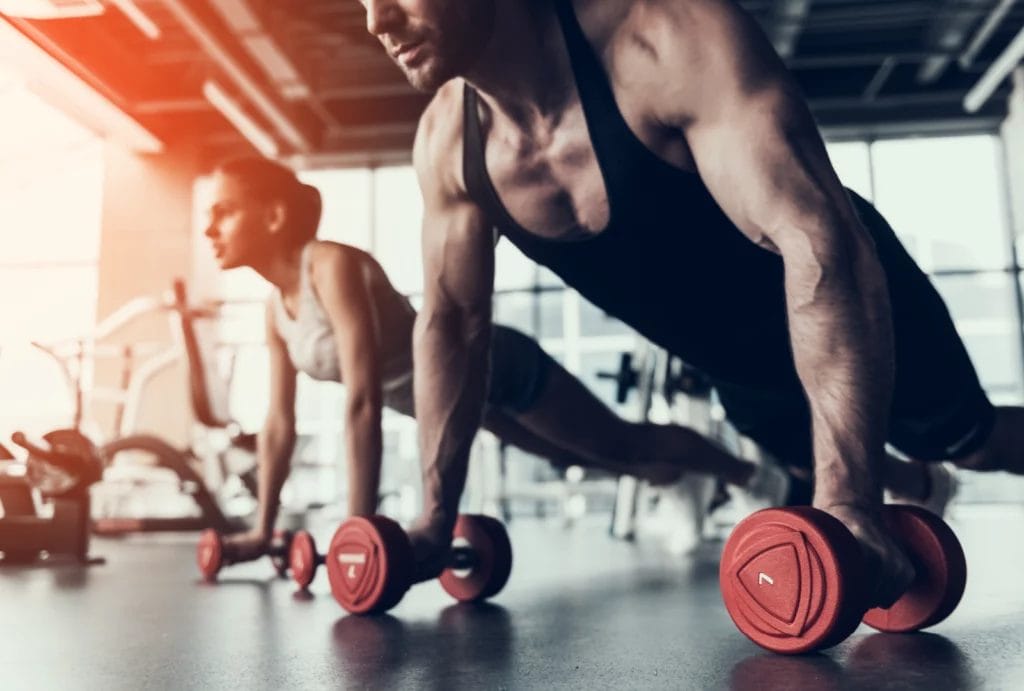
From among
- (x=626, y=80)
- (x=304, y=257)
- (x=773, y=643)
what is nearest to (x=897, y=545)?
(x=773, y=643)

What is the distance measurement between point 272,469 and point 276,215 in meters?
0.58

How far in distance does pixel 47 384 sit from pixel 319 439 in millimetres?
3417

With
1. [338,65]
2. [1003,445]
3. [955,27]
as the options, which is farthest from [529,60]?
[338,65]

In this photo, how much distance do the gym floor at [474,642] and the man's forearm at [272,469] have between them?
276 millimetres

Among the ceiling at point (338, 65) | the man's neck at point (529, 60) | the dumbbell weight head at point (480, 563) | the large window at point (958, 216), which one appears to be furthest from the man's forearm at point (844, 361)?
the large window at point (958, 216)

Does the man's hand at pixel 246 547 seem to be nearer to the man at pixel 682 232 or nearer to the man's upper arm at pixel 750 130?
the man at pixel 682 232

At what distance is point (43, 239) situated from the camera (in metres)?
7.30

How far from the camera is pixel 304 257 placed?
6.47 feet

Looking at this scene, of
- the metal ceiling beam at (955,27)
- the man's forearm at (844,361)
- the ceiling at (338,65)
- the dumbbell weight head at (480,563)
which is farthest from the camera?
the metal ceiling beam at (955,27)

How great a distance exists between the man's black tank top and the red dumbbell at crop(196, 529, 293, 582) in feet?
3.49

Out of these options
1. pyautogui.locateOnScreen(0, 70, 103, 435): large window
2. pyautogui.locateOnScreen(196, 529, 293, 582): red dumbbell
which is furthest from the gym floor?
pyautogui.locateOnScreen(0, 70, 103, 435): large window

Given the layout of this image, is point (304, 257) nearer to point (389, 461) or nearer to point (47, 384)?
point (47, 384)

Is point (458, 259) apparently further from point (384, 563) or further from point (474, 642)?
point (474, 642)

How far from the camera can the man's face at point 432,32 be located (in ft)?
3.53
